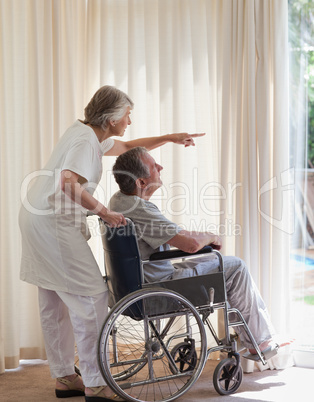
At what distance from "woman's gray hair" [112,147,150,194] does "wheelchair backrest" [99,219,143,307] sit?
0.70 feet

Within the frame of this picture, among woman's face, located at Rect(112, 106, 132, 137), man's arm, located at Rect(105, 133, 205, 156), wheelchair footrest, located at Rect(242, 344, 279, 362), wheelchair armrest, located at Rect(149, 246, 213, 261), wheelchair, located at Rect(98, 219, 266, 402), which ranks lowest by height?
wheelchair footrest, located at Rect(242, 344, 279, 362)

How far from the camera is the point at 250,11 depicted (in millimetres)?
2973

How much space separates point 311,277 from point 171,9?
5.75 ft

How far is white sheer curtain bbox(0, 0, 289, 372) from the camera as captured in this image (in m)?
3.00

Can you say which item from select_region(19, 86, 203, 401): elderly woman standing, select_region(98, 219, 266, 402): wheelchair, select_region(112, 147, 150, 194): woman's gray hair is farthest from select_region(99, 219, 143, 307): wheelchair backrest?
select_region(112, 147, 150, 194): woman's gray hair

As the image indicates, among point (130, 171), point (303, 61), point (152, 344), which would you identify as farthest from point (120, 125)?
point (303, 61)

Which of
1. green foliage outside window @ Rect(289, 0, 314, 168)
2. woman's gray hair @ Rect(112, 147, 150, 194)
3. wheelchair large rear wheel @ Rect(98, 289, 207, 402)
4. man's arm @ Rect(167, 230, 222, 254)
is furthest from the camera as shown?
green foliage outside window @ Rect(289, 0, 314, 168)

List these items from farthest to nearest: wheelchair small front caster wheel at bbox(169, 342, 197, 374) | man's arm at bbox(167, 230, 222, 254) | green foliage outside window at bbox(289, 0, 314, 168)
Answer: green foliage outside window at bbox(289, 0, 314, 168) → wheelchair small front caster wheel at bbox(169, 342, 197, 374) → man's arm at bbox(167, 230, 222, 254)

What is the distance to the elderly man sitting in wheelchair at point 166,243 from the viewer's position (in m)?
2.48

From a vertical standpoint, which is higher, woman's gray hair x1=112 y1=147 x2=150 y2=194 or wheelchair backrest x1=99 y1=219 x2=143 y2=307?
woman's gray hair x1=112 y1=147 x2=150 y2=194

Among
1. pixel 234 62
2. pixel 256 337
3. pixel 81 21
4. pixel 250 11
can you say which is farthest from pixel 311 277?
pixel 81 21

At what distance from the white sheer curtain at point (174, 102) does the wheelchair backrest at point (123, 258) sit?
85 cm

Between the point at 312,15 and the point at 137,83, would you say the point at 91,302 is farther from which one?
the point at 312,15

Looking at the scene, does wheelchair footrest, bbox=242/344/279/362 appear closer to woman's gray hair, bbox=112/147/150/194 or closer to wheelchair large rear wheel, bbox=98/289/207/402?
wheelchair large rear wheel, bbox=98/289/207/402
